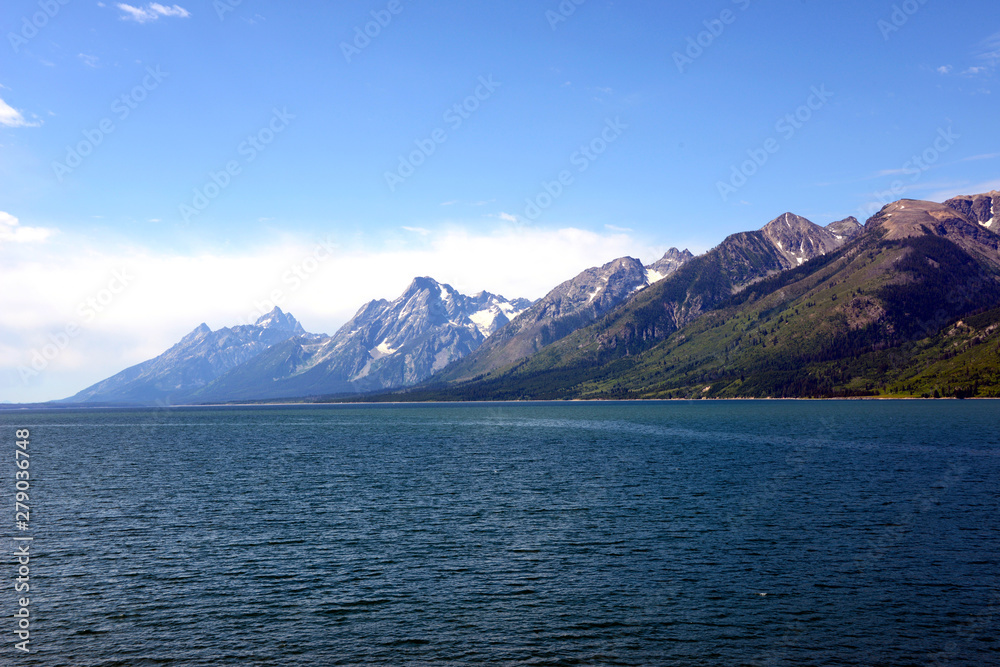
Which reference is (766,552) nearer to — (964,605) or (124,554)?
(964,605)

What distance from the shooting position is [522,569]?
53.5 meters

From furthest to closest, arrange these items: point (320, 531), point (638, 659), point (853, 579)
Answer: point (320, 531) → point (853, 579) → point (638, 659)

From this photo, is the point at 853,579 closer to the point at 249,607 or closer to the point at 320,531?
the point at 249,607

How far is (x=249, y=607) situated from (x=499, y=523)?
32.1 metres

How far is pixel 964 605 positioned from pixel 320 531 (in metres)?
59.1

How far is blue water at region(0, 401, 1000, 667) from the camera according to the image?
3816 cm

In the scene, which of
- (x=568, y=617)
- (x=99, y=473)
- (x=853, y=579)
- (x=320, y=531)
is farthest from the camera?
(x=99, y=473)

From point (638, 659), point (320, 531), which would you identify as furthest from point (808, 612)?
point (320, 531)

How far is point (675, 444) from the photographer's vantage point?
16600 cm

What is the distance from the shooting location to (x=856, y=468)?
110m

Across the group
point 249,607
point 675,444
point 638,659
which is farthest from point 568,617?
point 675,444

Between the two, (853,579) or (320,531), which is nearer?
(853,579)

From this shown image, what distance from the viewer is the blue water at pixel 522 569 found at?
38156 millimetres

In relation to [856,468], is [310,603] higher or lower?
higher
